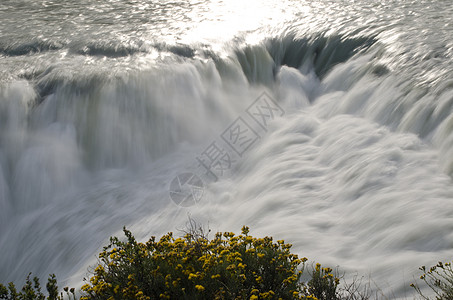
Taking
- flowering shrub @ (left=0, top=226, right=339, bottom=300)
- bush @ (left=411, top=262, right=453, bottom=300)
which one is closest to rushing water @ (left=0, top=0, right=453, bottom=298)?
bush @ (left=411, top=262, right=453, bottom=300)

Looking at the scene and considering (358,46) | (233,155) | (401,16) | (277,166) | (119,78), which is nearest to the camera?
(277,166)

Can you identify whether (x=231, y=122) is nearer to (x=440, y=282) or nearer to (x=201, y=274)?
(x=201, y=274)

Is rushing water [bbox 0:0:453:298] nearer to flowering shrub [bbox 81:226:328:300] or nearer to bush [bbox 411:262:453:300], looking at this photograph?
bush [bbox 411:262:453:300]

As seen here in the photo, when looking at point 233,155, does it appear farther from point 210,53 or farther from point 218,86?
point 210,53

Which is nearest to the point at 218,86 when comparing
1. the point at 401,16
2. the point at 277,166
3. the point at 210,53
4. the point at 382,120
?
the point at 210,53

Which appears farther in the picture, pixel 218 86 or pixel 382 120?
pixel 218 86

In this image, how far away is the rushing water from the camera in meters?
4.77

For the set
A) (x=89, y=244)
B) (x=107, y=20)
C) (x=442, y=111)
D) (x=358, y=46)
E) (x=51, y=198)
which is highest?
(x=107, y=20)

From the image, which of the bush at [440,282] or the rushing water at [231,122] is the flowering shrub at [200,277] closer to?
the bush at [440,282]

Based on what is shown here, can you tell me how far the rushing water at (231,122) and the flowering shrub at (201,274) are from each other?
823 millimetres

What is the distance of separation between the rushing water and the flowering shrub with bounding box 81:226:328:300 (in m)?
0.82

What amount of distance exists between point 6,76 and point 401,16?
20.0 feet

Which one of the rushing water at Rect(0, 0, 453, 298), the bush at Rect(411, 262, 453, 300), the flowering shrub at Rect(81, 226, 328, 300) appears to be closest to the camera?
the bush at Rect(411, 262, 453, 300)

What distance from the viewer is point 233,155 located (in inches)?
267
